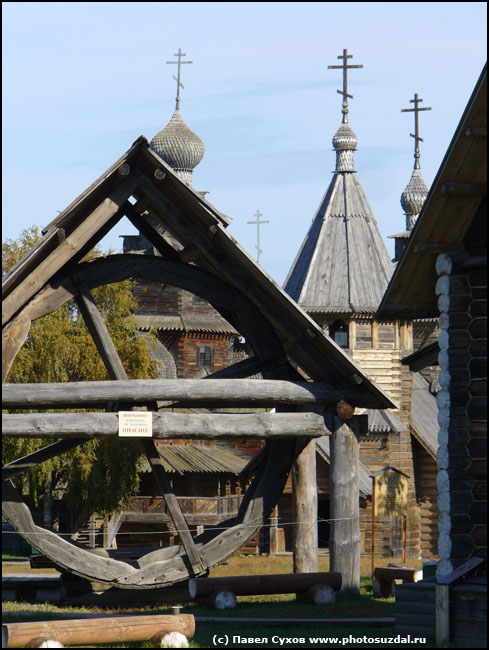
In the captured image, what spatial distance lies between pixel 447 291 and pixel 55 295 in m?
5.28

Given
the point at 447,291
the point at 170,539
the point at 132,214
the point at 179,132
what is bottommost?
the point at 170,539

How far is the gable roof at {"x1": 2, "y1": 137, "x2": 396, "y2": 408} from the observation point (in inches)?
613

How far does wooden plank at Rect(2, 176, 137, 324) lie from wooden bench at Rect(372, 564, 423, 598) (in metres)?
6.56

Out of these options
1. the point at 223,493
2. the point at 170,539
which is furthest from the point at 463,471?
the point at 223,493

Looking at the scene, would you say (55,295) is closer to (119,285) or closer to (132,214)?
(132,214)

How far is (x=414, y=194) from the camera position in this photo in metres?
57.1

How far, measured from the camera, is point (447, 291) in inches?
554

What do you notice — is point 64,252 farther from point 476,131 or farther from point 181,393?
point 476,131

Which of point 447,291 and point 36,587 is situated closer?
point 447,291

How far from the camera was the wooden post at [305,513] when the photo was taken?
57.3 feet

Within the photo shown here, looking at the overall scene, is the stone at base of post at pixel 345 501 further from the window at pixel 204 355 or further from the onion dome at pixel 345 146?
the window at pixel 204 355

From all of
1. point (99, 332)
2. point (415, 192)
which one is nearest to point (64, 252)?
point (99, 332)

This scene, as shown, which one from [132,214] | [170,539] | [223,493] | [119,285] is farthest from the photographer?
[223,493]

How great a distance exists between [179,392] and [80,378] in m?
15.2
